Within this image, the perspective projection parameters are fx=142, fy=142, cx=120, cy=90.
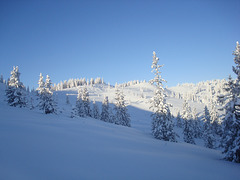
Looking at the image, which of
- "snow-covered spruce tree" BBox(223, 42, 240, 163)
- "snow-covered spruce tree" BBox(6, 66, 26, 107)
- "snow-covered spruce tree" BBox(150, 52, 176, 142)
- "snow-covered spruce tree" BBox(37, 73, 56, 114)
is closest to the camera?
"snow-covered spruce tree" BBox(223, 42, 240, 163)

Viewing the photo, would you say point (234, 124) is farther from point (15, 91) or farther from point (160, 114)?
point (15, 91)

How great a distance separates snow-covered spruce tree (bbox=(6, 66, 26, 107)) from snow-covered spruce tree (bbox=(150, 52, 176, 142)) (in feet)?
94.8

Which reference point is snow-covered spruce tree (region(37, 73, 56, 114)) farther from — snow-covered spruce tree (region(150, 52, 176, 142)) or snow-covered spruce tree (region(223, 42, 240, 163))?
snow-covered spruce tree (region(223, 42, 240, 163))

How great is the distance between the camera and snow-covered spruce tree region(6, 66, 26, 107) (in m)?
31.1

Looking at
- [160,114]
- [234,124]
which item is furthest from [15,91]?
[234,124]

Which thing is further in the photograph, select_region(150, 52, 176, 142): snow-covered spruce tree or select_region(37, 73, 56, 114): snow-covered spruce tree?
select_region(37, 73, 56, 114): snow-covered spruce tree

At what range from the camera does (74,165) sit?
545cm

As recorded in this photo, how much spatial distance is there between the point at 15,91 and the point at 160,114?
30.6m

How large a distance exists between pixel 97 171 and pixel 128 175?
1176mm

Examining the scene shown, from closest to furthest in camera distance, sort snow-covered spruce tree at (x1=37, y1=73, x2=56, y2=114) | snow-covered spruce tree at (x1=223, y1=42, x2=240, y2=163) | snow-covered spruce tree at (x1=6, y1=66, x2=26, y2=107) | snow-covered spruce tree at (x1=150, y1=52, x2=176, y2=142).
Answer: snow-covered spruce tree at (x1=223, y1=42, x2=240, y2=163), snow-covered spruce tree at (x1=150, y1=52, x2=176, y2=142), snow-covered spruce tree at (x1=37, y1=73, x2=56, y2=114), snow-covered spruce tree at (x1=6, y1=66, x2=26, y2=107)

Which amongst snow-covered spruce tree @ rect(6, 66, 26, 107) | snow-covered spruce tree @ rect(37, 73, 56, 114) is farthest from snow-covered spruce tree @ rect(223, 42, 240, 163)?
snow-covered spruce tree @ rect(6, 66, 26, 107)

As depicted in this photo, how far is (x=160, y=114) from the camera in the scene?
22094 mm

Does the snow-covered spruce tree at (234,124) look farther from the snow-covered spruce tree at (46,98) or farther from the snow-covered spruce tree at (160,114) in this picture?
the snow-covered spruce tree at (46,98)

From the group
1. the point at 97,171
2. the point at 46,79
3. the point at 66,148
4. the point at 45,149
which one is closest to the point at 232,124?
the point at 97,171
